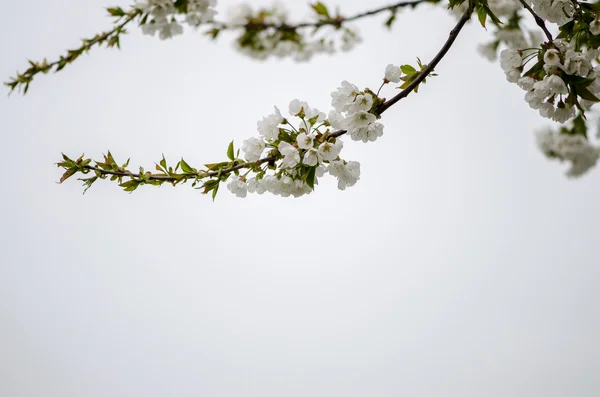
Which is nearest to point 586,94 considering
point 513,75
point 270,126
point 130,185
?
point 513,75

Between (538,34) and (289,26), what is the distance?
2117 mm

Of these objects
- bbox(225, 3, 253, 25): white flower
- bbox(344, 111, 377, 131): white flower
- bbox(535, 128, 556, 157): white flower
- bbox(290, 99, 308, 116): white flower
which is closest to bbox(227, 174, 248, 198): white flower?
bbox(290, 99, 308, 116): white flower

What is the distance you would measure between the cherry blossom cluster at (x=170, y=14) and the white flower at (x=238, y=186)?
76 cm

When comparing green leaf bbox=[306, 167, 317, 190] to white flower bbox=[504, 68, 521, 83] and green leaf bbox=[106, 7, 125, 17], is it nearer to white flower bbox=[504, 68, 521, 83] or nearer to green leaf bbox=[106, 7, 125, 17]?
white flower bbox=[504, 68, 521, 83]

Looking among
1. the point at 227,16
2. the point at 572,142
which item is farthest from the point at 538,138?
the point at 227,16

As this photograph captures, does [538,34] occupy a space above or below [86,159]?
above

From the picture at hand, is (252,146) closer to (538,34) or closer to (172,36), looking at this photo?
(172,36)

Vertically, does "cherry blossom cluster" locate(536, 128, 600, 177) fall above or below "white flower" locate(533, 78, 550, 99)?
above

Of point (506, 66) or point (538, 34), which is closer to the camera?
point (506, 66)

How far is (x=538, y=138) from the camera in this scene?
5.31 metres

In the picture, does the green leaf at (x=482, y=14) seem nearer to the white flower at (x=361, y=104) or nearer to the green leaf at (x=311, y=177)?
the white flower at (x=361, y=104)

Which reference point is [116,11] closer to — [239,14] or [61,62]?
[61,62]

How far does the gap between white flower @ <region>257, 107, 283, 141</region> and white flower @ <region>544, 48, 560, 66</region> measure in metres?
0.97

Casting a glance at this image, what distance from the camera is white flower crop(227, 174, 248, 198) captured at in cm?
178
